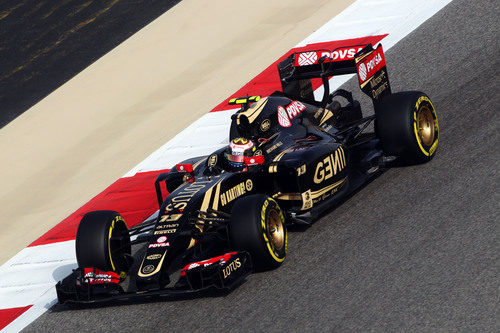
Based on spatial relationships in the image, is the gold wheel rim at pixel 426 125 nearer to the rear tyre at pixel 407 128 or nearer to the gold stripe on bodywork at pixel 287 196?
the rear tyre at pixel 407 128

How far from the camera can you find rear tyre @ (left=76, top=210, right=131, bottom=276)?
9398 mm

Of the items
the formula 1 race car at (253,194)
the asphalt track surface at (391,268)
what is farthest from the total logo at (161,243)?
the asphalt track surface at (391,268)

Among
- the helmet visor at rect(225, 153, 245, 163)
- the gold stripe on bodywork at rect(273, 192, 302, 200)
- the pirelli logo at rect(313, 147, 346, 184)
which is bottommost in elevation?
the gold stripe on bodywork at rect(273, 192, 302, 200)

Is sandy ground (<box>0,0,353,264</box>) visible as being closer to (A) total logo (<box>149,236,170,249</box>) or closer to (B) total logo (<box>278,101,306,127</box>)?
(A) total logo (<box>149,236,170,249</box>)

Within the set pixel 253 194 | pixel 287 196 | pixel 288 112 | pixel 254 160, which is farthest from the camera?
pixel 288 112

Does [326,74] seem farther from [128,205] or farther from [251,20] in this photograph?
[251,20]

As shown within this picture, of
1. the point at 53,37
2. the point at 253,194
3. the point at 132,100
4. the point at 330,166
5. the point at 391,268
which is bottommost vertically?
the point at 391,268

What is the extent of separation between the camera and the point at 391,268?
27.7ft

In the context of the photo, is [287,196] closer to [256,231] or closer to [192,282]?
[256,231]

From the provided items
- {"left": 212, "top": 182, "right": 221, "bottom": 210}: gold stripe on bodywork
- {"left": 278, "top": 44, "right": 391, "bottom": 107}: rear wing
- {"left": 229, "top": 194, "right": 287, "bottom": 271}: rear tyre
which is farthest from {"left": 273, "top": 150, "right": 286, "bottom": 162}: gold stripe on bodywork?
{"left": 278, "top": 44, "right": 391, "bottom": 107}: rear wing

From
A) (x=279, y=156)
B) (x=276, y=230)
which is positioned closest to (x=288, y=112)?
(x=279, y=156)

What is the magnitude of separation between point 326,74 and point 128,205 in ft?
10.7

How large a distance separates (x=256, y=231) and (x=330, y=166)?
1674 millimetres

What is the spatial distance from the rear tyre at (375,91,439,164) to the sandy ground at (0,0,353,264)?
15.8ft
